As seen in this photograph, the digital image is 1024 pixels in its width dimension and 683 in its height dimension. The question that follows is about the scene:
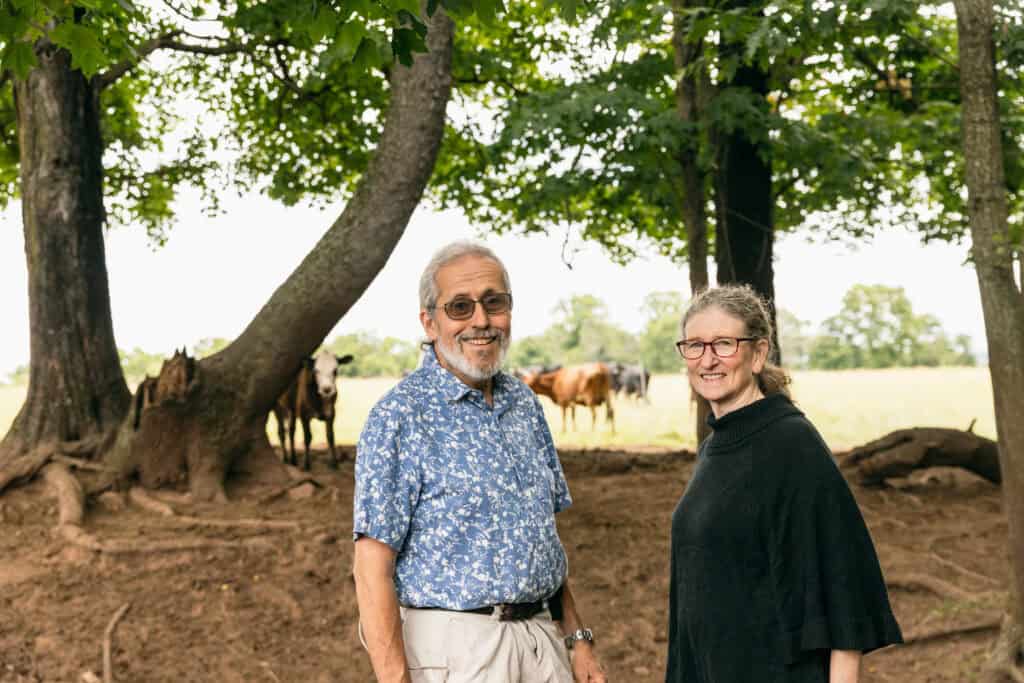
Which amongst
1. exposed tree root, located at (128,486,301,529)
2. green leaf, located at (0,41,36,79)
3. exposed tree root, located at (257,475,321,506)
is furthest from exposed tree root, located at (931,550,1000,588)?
green leaf, located at (0,41,36,79)

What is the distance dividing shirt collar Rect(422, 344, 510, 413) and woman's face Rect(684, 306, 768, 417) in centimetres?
59

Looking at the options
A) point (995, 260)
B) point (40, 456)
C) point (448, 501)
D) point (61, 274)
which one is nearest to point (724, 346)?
point (448, 501)

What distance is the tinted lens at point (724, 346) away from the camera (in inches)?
122

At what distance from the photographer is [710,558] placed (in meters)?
2.97

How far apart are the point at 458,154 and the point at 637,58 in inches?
201

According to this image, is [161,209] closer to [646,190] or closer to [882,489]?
[646,190]

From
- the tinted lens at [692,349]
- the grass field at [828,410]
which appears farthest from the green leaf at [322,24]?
the grass field at [828,410]

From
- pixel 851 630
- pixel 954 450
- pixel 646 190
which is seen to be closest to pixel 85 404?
pixel 646 190

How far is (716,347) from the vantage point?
311cm

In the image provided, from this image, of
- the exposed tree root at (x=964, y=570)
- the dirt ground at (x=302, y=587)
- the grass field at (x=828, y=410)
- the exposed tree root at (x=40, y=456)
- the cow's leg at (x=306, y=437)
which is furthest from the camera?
the grass field at (x=828, y=410)

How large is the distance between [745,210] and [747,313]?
9.75m

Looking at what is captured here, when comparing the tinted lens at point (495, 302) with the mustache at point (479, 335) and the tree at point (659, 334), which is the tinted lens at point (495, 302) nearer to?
the mustache at point (479, 335)

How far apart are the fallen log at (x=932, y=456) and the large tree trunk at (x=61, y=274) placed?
8.16 metres

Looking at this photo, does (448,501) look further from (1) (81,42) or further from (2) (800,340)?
(2) (800,340)
